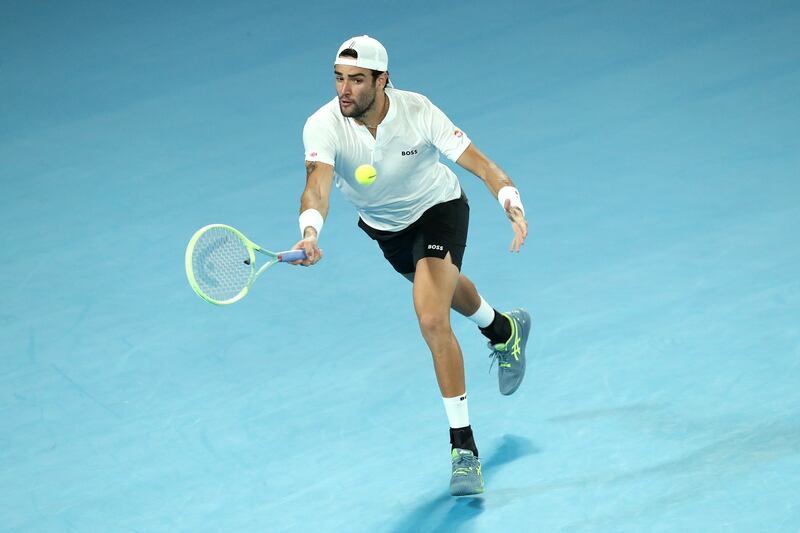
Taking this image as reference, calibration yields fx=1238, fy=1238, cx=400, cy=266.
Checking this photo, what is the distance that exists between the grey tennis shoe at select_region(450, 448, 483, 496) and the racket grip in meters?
1.20

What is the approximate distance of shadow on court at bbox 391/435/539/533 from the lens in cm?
511

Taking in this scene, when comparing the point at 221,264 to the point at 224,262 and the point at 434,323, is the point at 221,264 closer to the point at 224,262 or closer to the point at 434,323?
the point at 224,262

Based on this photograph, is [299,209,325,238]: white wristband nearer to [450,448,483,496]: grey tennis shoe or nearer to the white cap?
the white cap

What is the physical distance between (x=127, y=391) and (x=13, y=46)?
7.48 m

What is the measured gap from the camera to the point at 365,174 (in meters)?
5.63

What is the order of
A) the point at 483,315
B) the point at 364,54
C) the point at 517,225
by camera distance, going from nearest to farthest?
the point at 517,225
the point at 364,54
the point at 483,315

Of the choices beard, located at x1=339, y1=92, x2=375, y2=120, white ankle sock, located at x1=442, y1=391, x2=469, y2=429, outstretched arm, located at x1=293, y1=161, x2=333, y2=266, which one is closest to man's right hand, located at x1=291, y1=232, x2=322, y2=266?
outstretched arm, located at x1=293, y1=161, x2=333, y2=266

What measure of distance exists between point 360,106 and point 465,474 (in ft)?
5.48

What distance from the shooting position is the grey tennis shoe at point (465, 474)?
527cm

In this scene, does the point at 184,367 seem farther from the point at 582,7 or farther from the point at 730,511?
the point at 582,7

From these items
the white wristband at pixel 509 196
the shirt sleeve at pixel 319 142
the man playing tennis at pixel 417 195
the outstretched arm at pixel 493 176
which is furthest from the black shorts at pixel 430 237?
the shirt sleeve at pixel 319 142

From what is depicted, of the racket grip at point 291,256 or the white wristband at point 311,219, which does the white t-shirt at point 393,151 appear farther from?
the racket grip at point 291,256

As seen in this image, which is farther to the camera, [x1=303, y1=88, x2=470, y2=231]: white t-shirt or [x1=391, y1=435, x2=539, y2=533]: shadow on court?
[x1=303, y1=88, x2=470, y2=231]: white t-shirt

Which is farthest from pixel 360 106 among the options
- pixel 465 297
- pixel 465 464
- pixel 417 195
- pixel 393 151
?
pixel 465 464
